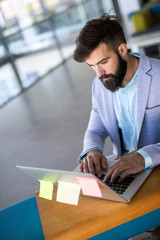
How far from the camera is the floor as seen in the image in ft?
11.8

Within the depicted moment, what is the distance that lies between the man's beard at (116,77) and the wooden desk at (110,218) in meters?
0.59

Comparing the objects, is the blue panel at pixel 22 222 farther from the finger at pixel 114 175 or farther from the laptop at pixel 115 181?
the finger at pixel 114 175

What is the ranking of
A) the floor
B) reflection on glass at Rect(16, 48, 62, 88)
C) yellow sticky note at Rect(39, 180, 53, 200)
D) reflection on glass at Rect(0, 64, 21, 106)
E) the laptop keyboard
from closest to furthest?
the laptop keyboard < yellow sticky note at Rect(39, 180, 53, 200) < the floor < reflection on glass at Rect(0, 64, 21, 106) < reflection on glass at Rect(16, 48, 62, 88)

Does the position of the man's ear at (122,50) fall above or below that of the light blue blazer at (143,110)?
above

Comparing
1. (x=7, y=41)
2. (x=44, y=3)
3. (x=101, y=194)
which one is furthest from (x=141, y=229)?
(x=44, y=3)

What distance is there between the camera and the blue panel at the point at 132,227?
1.25 meters

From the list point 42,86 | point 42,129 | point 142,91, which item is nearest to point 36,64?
point 42,86

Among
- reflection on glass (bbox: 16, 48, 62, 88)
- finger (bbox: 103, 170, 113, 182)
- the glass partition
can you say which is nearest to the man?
finger (bbox: 103, 170, 113, 182)

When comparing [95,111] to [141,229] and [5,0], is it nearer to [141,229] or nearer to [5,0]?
[141,229]

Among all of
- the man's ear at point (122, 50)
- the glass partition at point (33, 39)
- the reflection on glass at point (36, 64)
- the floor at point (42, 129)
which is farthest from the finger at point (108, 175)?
the reflection on glass at point (36, 64)

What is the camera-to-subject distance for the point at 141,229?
1276 mm

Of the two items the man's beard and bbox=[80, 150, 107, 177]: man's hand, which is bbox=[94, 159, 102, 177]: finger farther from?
the man's beard

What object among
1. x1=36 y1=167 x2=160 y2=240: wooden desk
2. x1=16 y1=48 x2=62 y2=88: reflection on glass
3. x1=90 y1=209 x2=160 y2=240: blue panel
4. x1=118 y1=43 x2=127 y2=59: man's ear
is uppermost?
x1=118 y1=43 x2=127 y2=59: man's ear

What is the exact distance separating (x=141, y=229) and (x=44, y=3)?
799cm
